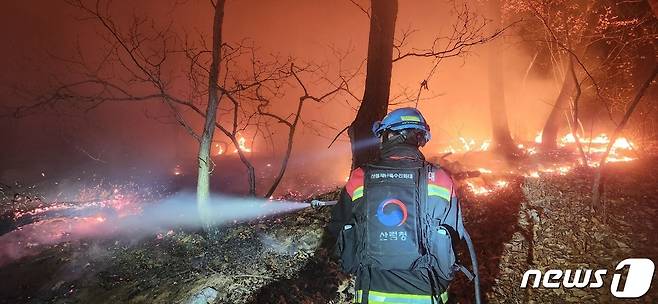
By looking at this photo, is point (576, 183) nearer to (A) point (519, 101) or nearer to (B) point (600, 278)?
(B) point (600, 278)

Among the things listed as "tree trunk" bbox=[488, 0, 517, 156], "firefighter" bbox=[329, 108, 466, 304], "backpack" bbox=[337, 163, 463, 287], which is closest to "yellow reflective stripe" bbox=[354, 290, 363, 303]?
"firefighter" bbox=[329, 108, 466, 304]

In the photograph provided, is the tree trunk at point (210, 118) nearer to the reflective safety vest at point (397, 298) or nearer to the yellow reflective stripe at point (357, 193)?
the yellow reflective stripe at point (357, 193)

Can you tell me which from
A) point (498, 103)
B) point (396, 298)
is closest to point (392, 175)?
point (396, 298)

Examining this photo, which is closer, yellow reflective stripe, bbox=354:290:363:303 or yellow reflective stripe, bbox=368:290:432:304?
yellow reflective stripe, bbox=368:290:432:304

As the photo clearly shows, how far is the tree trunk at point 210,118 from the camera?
26.5ft

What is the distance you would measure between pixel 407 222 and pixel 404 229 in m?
0.07

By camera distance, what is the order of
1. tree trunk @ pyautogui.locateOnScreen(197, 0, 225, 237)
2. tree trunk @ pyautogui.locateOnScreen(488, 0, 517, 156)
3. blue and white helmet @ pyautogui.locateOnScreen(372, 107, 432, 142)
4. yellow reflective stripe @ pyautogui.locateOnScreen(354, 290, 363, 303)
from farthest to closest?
tree trunk @ pyautogui.locateOnScreen(488, 0, 517, 156)
tree trunk @ pyautogui.locateOnScreen(197, 0, 225, 237)
blue and white helmet @ pyautogui.locateOnScreen(372, 107, 432, 142)
yellow reflective stripe @ pyautogui.locateOnScreen(354, 290, 363, 303)

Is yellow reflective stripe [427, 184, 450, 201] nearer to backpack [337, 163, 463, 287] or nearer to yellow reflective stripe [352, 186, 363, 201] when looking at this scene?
backpack [337, 163, 463, 287]

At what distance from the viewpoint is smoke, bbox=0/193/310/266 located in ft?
30.0

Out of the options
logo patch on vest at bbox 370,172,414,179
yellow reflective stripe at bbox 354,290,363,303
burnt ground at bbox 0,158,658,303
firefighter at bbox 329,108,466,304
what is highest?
logo patch on vest at bbox 370,172,414,179

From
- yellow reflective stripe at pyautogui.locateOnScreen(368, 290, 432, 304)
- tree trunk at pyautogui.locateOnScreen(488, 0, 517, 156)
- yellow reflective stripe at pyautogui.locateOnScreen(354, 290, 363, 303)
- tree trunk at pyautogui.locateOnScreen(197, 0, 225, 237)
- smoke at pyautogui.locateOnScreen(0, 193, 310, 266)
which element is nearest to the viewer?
yellow reflective stripe at pyautogui.locateOnScreen(368, 290, 432, 304)

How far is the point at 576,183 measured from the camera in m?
10.1

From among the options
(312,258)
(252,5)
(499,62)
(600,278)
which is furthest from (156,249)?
(252,5)

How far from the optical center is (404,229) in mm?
3346
